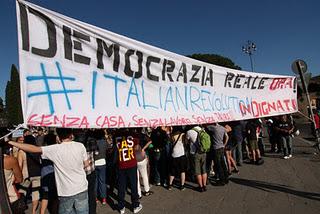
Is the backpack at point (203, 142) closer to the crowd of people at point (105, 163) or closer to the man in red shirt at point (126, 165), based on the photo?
the crowd of people at point (105, 163)

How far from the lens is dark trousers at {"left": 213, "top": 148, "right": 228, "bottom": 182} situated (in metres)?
7.56

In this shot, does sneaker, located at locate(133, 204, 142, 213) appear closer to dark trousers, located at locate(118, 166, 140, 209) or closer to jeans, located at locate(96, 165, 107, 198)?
dark trousers, located at locate(118, 166, 140, 209)

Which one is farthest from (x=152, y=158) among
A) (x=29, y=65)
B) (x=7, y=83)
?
(x=7, y=83)

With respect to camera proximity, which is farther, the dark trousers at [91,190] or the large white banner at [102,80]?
the dark trousers at [91,190]

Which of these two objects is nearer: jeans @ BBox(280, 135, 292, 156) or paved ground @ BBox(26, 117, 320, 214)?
paved ground @ BBox(26, 117, 320, 214)

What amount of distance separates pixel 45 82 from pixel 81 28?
2.50 ft

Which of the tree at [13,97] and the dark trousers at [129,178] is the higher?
the tree at [13,97]

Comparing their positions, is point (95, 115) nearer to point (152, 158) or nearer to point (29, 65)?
point (29, 65)

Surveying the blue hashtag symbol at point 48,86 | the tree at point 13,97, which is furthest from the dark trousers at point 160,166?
the tree at point 13,97

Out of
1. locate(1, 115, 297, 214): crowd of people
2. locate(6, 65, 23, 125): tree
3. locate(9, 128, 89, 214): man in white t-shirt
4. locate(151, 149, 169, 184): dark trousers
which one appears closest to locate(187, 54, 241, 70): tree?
locate(6, 65, 23, 125): tree

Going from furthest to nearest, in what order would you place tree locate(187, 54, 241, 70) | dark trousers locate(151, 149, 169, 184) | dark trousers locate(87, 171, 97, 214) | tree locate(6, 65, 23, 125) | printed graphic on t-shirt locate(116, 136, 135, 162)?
tree locate(6, 65, 23, 125) → tree locate(187, 54, 241, 70) → dark trousers locate(151, 149, 169, 184) → printed graphic on t-shirt locate(116, 136, 135, 162) → dark trousers locate(87, 171, 97, 214)

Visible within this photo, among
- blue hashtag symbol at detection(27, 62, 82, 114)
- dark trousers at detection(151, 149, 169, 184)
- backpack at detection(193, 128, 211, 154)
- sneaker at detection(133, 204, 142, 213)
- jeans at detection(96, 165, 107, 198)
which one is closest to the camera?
blue hashtag symbol at detection(27, 62, 82, 114)

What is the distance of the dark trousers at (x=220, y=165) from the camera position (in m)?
7.56

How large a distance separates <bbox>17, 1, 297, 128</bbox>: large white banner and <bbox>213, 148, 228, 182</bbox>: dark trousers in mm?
2884
